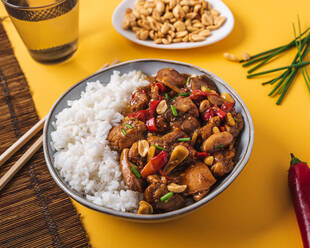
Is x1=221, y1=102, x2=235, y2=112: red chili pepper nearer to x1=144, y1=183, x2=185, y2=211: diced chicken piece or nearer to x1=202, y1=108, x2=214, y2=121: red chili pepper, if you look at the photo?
x1=202, y1=108, x2=214, y2=121: red chili pepper

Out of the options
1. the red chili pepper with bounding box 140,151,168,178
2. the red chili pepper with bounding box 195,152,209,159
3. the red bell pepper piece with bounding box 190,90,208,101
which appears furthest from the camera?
the red bell pepper piece with bounding box 190,90,208,101

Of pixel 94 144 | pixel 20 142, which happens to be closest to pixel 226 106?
pixel 94 144

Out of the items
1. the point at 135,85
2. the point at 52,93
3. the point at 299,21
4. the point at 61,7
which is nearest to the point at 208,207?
the point at 135,85

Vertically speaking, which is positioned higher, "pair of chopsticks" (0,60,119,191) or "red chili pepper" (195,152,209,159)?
"red chili pepper" (195,152,209,159)

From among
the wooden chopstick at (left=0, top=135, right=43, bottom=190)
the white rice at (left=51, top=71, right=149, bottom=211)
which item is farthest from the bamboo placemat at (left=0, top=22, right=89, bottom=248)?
the white rice at (left=51, top=71, right=149, bottom=211)

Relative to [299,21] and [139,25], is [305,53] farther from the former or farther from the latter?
[139,25]

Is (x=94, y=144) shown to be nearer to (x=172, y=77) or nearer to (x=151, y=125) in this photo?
(x=151, y=125)

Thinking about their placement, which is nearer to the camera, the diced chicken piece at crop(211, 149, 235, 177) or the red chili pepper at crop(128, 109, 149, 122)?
the diced chicken piece at crop(211, 149, 235, 177)
